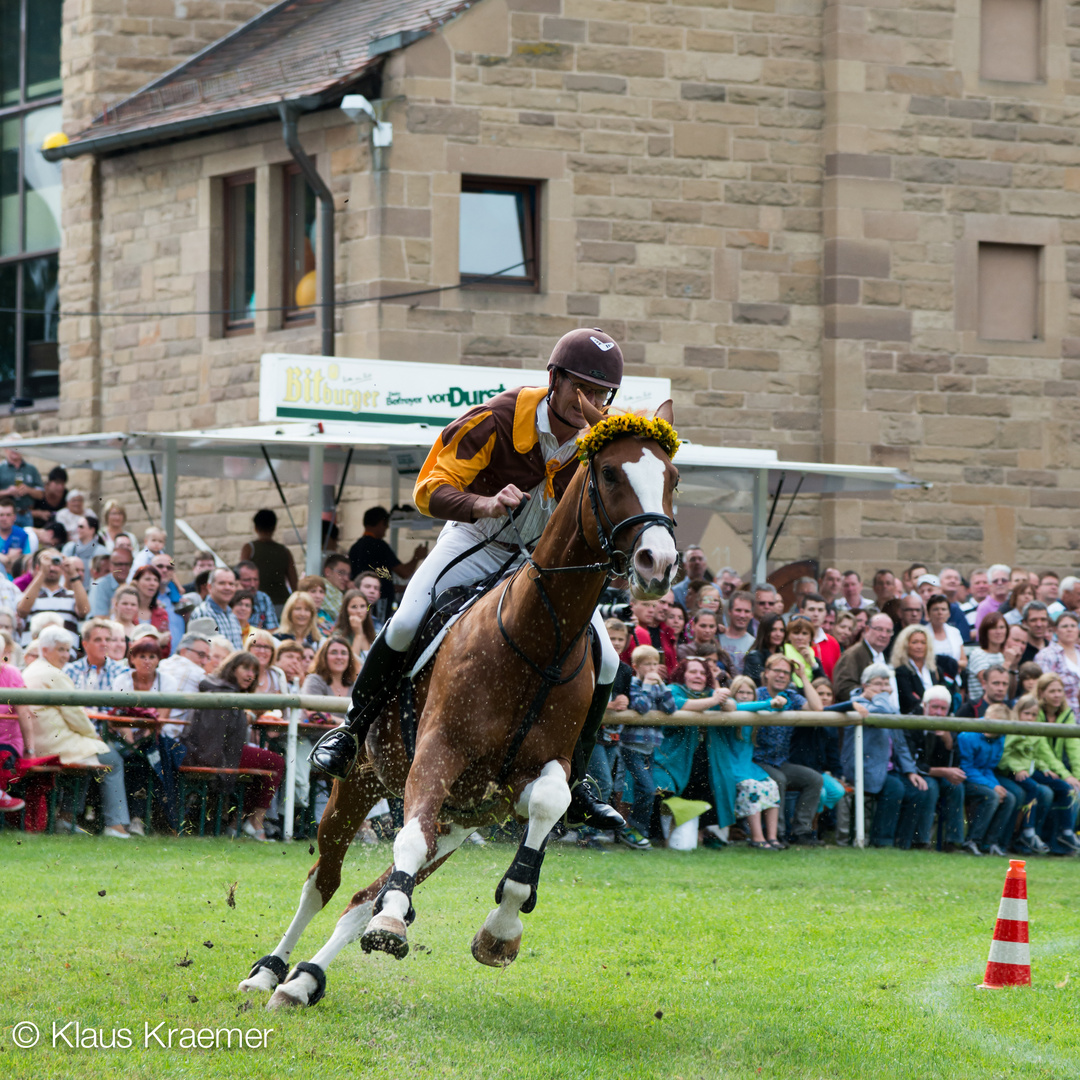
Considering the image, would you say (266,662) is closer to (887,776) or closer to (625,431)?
(887,776)

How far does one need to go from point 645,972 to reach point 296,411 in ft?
29.3

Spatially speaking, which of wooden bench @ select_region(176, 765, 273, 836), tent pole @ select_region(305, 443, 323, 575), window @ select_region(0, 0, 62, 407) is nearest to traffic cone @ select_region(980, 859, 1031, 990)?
wooden bench @ select_region(176, 765, 273, 836)

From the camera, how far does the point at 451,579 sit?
24.4ft

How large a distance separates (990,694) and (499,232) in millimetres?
8023

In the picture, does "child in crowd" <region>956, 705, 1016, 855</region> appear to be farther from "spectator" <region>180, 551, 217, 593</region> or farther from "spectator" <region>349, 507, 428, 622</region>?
"spectator" <region>180, 551, 217, 593</region>

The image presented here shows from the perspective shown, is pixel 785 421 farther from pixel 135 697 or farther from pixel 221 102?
pixel 135 697

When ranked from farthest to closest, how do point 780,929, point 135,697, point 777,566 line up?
1. point 777,566
2. point 135,697
3. point 780,929

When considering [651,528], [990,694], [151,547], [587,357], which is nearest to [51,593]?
[151,547]

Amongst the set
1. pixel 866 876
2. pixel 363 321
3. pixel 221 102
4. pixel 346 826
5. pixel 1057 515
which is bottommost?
pixel 866 876

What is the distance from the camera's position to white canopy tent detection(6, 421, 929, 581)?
16.1 metres

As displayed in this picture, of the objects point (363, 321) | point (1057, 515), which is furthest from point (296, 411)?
point (1057, 515)

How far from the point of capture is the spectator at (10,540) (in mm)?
15312

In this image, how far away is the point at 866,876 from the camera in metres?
12.4

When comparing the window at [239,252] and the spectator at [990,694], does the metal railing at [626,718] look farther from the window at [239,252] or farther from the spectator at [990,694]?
the window at [239,252]
